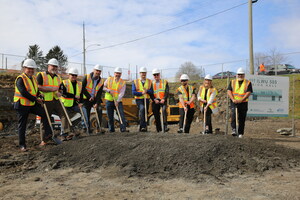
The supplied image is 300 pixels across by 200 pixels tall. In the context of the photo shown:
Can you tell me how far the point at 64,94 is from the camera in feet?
24.2

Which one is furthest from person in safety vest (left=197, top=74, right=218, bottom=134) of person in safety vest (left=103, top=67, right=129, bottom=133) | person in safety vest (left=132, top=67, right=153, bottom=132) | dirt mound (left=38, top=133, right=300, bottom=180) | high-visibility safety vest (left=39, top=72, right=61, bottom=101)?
high-visibility safety vest (left=39, top=72, right=61, bottom=101)

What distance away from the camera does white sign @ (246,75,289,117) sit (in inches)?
361

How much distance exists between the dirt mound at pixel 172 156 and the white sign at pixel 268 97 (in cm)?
331

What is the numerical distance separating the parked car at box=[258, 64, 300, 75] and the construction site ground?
23540 millimetres

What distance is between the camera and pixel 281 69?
27.9 meters

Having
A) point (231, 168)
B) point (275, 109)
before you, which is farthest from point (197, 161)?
point (275, 109)

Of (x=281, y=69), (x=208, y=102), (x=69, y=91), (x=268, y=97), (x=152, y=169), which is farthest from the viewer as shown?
(x=281, y=69)

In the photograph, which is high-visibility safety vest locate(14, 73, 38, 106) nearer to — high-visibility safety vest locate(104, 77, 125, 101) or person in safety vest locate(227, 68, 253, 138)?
high-visibility safety vest locate(104, 77, 125, 101)

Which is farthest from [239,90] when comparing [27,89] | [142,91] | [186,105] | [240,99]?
[27,89]

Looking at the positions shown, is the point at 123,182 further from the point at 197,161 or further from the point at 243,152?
the point at 243,152

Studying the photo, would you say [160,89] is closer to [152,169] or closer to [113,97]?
[113,97]

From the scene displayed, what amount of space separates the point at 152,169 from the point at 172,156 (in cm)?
51

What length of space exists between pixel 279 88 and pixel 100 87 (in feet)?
20.5

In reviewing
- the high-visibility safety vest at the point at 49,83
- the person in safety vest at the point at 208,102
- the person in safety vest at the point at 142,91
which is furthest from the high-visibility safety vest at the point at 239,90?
the high-visibility safety vest at the point at 49,83
